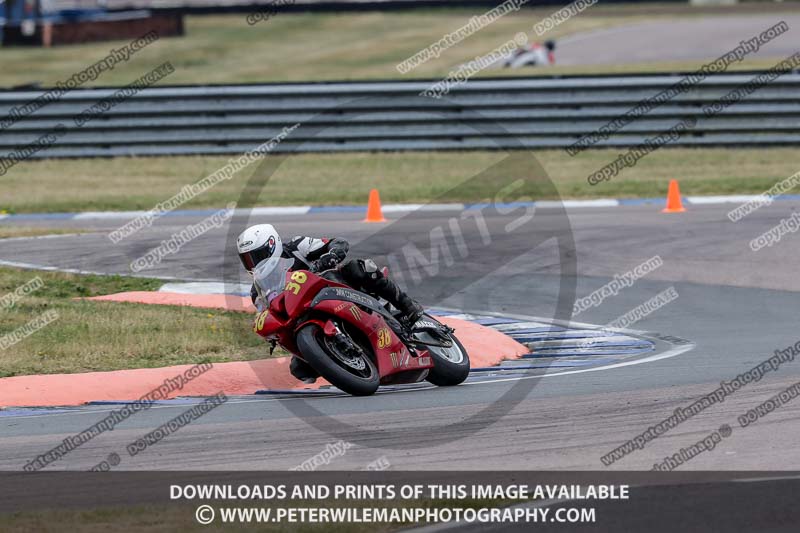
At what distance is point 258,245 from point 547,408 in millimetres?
2510

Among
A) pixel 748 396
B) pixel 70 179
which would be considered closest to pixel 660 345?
pixel 748 396

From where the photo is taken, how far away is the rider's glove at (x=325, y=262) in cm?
994

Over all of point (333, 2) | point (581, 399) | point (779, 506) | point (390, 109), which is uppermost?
point (779, 506)

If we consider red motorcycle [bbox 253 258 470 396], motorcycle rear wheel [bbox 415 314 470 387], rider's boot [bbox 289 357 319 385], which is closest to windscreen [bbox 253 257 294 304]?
red motorcycle [bbox 253 258 470 396]

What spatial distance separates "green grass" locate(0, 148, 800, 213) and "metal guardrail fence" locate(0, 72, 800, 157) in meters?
0.27

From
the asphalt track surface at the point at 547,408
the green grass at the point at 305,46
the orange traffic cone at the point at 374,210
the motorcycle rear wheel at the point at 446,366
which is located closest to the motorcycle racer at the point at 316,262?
the motorcycle rear wheel at the point at 446,366

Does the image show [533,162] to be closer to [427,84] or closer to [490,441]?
[427,84]

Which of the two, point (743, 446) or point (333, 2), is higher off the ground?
point (743, 446)

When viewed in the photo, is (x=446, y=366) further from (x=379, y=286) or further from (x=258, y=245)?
(x=258, y=245)

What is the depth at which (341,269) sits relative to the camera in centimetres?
1012

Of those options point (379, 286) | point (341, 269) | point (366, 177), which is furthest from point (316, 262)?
point (366, 177)

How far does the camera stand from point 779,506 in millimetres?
6906

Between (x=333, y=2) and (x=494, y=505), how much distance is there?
46.7 metres

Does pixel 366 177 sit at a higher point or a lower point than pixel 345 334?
lower
